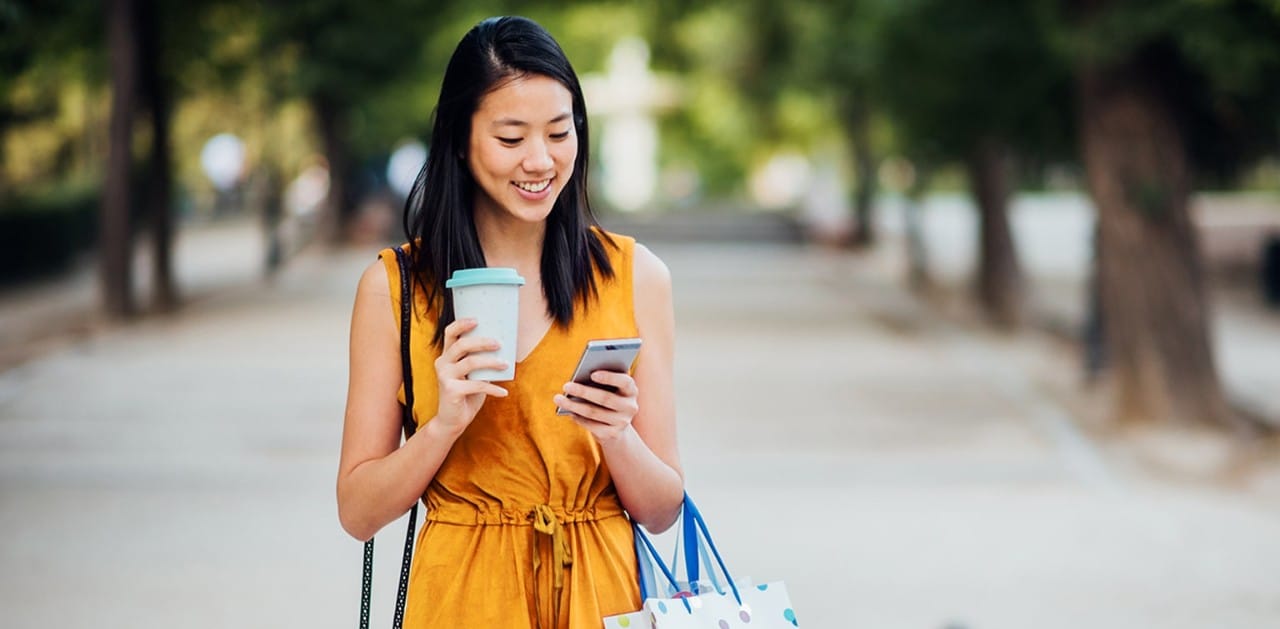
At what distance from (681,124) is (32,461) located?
51.7m

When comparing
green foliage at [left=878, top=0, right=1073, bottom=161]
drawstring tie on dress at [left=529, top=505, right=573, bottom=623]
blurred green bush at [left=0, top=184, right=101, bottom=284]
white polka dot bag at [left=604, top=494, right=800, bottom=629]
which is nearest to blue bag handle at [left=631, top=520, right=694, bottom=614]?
white polka dot bag at [left=604, top=494, right=800, bottom=629]

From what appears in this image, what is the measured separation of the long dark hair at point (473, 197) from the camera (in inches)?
100.0

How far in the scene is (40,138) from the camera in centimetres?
3403

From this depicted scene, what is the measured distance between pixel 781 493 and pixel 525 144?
303 inches

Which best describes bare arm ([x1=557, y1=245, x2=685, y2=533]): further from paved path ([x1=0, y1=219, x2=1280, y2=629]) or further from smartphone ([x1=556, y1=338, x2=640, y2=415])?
paved path ([x1=0, y1=219, x2=1280, y2=629])

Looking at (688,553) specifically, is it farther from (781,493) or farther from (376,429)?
(781,493)

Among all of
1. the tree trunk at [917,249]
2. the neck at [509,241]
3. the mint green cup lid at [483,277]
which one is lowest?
the tree trunk at [917,249]

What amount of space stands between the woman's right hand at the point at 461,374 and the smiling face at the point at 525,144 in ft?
0.88

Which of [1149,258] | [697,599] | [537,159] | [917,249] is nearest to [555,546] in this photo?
[697,599]

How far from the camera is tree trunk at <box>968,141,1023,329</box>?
2003 centimetres

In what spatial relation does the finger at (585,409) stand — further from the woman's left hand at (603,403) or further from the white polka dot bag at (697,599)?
the white polka dot bag at (697,599)

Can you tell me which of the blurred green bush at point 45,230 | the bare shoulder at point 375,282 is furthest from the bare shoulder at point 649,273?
the blurred green bush at point 45,230

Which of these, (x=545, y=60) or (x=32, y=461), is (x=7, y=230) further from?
(x=545, y=60)

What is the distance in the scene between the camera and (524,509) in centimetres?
257
